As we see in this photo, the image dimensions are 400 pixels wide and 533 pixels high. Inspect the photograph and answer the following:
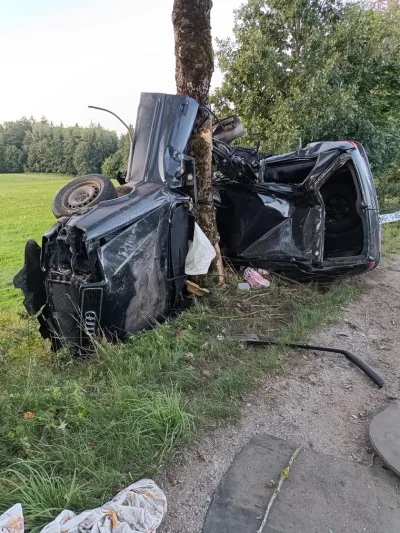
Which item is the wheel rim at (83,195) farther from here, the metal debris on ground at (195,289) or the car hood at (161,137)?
the metal debris on ground at (195,289)

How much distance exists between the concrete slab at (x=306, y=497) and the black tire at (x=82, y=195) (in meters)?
2.29

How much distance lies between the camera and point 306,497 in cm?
178

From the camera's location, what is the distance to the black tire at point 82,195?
10.8 feet

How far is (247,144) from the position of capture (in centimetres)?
1003

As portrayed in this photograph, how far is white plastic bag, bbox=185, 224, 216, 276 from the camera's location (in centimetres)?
380

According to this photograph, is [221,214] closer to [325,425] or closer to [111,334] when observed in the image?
[111,334]

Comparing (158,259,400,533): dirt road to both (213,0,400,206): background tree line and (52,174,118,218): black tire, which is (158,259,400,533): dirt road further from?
(213,0,400,206): background tree line

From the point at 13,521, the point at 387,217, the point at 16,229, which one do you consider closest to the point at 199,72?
the point at 387,217

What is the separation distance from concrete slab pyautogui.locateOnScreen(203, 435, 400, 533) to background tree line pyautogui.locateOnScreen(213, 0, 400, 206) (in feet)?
26.1

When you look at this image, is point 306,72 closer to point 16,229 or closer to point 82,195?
point 82,195

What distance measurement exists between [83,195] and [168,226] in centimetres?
81

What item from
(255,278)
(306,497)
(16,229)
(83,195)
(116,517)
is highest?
(83,195)

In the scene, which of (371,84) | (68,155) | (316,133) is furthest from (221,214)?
(68,155)

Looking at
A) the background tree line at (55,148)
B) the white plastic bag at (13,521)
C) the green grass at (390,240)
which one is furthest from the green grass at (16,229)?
the background tree line at (55,148)
